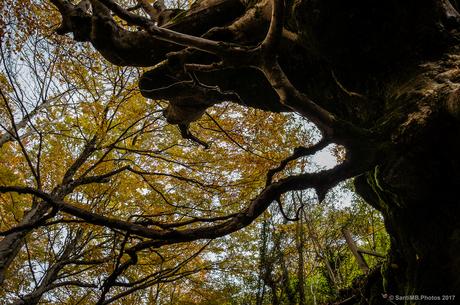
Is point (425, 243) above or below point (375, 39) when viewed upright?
below

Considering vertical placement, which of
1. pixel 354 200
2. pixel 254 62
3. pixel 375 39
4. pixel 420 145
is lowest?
pixel 420 145

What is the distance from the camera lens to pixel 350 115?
3.53 meters

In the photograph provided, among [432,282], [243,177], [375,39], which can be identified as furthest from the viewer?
[243,177]

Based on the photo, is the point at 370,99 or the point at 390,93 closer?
the point at 390,93

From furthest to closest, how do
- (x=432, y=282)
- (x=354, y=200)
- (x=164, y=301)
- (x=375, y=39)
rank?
1. (x=164, y=301)
2. (x=354, y=200)
3. (x=375, y=39)
4. (x=432, y=282)

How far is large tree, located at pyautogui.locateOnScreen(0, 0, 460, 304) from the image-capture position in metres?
2.25

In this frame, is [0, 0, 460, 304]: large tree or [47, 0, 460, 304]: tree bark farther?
[47, 0, 460, 304]: tree bark

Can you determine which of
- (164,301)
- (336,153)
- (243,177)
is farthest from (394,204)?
(164,301)

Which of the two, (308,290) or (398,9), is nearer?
(398,9)

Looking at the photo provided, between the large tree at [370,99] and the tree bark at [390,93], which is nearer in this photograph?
the large tree at [370,99]

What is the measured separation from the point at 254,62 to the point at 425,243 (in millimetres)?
2255

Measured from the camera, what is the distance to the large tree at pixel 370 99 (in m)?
2.25

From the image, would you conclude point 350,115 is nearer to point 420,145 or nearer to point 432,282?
point 420,145

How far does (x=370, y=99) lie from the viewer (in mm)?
3191
